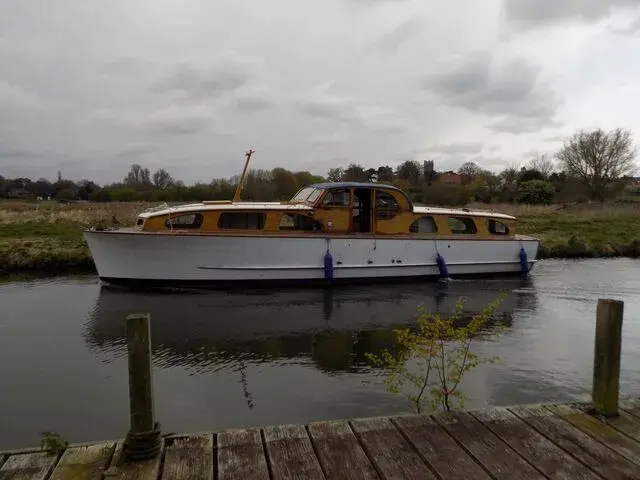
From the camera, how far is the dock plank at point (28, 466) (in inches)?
131

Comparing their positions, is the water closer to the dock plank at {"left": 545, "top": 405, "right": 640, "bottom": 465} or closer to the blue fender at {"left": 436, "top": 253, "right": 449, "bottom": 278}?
the blue fender at {"left": 436, "top": 253, "right": 449, "bottom": 278}

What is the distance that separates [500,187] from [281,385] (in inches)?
1970

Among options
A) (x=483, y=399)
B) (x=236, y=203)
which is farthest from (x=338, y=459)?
(x=236, y=203)

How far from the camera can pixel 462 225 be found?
1591 cm

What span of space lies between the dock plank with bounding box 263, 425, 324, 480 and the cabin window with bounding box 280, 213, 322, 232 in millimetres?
10013

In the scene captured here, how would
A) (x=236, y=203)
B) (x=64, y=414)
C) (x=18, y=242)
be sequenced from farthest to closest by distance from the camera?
(x=18, y=242)
(x=236, y=203)
(x=64, y=414)

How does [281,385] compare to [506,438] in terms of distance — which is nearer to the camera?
[506,438]

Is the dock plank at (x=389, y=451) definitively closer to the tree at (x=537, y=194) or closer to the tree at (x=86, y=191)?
the tree at (x=537, y=194)

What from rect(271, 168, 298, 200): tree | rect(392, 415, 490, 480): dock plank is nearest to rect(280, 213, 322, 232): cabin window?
rect(392, 415, 490, 480): dock plank

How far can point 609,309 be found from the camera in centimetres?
406

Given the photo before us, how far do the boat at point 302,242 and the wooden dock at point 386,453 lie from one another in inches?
374

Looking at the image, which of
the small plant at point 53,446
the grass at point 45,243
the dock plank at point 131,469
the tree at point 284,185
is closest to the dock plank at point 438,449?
the dock plank at point 131,469

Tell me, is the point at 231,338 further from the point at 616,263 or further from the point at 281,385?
the point at 616,263

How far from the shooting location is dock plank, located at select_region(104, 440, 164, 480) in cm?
330
